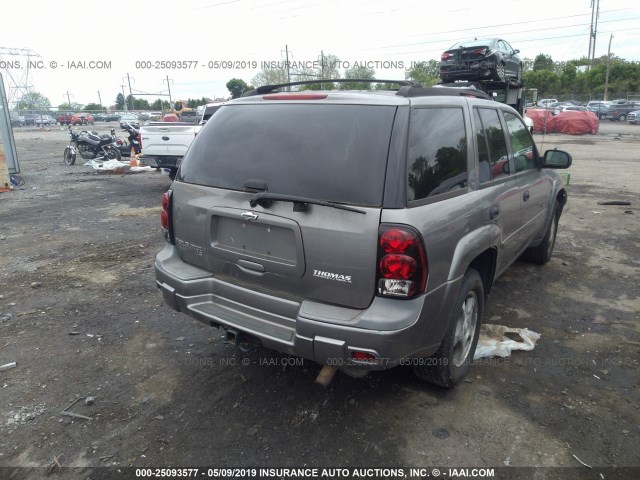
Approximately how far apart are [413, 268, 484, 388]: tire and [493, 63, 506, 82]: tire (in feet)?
41.4

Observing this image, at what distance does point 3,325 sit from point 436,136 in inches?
158

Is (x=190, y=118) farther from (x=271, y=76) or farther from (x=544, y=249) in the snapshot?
(x=271, y=76)

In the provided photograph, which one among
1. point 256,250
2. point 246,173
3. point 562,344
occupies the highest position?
point 246,173

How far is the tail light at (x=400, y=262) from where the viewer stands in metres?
2.38

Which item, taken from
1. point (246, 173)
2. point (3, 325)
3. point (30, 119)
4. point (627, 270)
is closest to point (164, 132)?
point (3, 325)

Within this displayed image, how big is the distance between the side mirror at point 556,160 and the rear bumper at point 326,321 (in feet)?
8.76

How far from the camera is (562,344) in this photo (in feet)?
12.4

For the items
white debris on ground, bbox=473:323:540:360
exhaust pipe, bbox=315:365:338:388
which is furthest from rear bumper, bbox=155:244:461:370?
white debris on ground, bbox=473:323:540:360

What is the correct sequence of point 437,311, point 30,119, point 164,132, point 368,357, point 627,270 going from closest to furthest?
point 368,357 → point 437,311 → point 627,270 → point 164,132 → point 30,119

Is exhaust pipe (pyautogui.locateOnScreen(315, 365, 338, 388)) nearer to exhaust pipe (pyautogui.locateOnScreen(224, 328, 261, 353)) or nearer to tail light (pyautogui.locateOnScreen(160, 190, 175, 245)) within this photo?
exhaust pipe (pyautogui.locateOnScreen(224, 328, 261, 353))

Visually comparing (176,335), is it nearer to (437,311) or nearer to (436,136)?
(437,311)

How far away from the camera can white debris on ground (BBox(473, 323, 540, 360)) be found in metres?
3.57

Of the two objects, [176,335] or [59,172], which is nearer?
[176,335]

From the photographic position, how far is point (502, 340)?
3771mm
